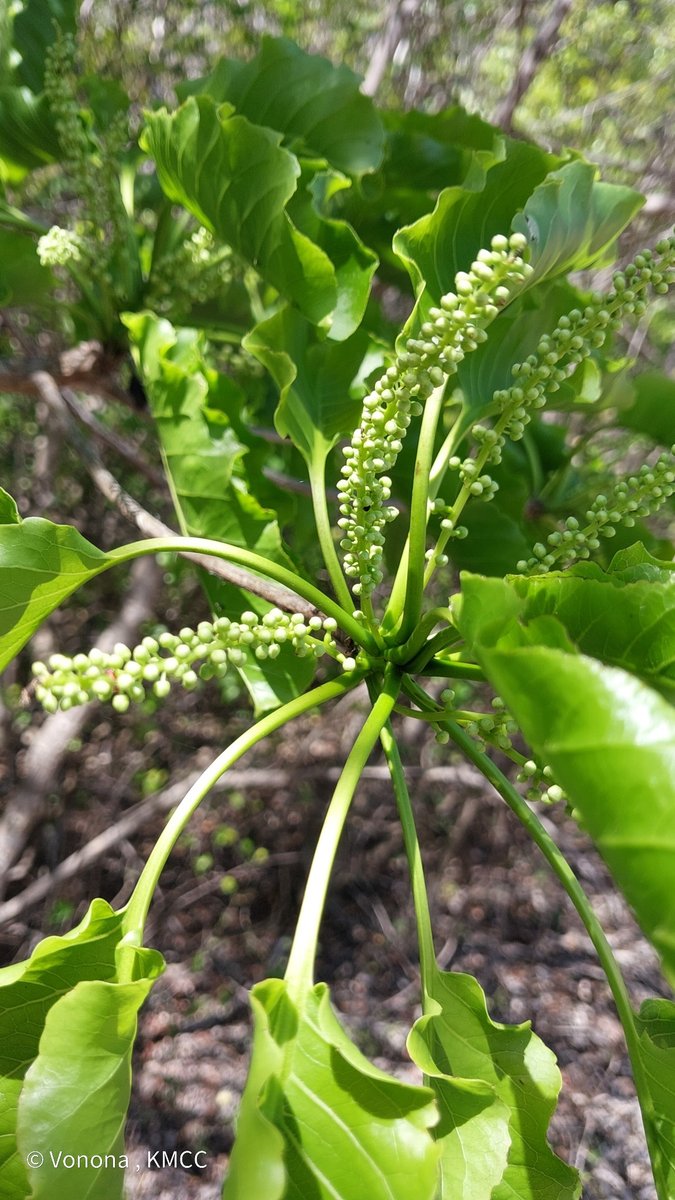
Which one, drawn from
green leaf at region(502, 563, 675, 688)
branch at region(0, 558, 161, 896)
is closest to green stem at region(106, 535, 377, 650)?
green leaf at region(502, 563, 675, 688)

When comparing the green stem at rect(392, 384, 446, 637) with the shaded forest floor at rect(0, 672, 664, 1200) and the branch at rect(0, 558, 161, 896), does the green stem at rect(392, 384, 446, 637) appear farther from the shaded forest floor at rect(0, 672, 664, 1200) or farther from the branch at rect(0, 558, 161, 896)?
the shaded forest floor at rect(0, 672, 664, 1200)

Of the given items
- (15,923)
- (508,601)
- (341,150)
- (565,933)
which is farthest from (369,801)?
(508,601)

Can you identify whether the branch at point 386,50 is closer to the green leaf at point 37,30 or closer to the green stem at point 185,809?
the green leaf at point 37,30

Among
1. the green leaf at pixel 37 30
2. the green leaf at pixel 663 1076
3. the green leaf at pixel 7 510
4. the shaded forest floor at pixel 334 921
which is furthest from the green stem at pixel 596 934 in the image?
the shaded forest floor at pixel 334 921

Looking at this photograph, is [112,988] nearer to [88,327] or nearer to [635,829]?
[635,829]

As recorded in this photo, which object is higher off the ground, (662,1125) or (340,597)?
(340,597)

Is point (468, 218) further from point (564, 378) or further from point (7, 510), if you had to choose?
point (7, 510)

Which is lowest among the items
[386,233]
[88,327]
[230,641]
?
[230,641]

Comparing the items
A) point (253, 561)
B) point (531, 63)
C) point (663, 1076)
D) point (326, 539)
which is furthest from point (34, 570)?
point (531, 63)
